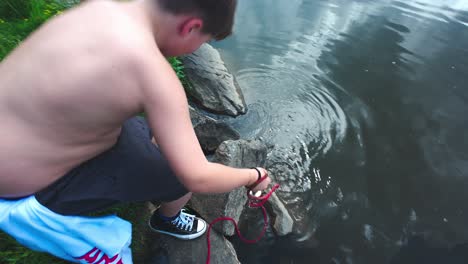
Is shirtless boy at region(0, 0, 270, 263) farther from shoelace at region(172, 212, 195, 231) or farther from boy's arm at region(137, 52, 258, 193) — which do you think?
shoelace at region(172, 212, 195, 231)

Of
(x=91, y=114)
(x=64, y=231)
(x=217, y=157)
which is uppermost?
(x=91, y=114)

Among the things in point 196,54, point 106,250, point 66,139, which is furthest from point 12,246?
point 196,54

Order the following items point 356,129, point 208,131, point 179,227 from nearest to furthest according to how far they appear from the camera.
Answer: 1. point 179,227
2. point 208,131
3. point 356,129

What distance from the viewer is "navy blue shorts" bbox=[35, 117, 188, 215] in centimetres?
139

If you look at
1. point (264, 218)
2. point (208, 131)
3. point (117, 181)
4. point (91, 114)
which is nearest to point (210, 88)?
point (208, 131)

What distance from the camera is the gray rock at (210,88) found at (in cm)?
402

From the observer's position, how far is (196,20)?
4.22 ft

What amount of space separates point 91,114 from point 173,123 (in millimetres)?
318

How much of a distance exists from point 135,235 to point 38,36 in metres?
1.38

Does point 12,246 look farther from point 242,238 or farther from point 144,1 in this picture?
point 242,238

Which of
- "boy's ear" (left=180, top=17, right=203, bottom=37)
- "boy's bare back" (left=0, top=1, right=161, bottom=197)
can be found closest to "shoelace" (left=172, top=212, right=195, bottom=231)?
"boy's bare back" (left=0, top=1, right=161, bottom=197)

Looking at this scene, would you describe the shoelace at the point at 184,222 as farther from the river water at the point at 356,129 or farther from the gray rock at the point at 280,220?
the gray rock at the point at 280,220

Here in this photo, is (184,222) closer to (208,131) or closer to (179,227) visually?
(179,227)

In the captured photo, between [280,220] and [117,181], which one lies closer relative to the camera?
[117,181]
